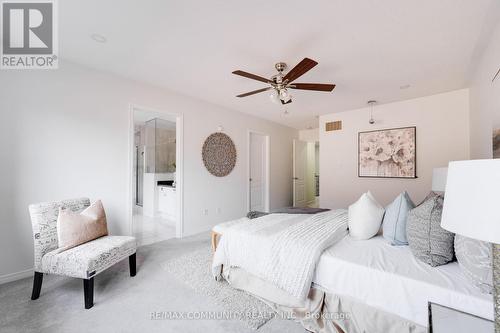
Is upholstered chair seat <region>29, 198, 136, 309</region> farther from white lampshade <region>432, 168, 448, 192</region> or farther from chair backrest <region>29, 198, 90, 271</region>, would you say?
white lampshade <region>432, 168, 448, 192</region>

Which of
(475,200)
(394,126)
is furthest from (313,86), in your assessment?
(394,126)

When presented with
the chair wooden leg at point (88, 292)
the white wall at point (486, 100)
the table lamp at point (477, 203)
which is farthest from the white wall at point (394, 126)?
the chair wooden leg at point (88, 292)

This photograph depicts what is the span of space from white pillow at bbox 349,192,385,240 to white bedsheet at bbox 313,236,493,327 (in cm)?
18

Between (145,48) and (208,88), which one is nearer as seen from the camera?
(145,48)

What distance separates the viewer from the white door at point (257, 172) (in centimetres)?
510

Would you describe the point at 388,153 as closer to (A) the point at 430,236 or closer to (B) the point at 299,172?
(B) the point at 299,172

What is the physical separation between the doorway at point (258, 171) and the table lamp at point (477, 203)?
168 inches

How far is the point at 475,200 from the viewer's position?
664 millimetres

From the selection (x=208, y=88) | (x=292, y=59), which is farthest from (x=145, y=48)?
(x=292, y=59)

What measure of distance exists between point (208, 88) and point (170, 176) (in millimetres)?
3050

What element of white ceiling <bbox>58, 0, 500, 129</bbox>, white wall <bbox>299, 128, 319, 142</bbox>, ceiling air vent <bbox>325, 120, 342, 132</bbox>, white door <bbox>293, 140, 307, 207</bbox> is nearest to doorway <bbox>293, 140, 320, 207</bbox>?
white door <bbox>293, 140, 307, 207</bbox>

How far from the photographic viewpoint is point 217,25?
1920 mm

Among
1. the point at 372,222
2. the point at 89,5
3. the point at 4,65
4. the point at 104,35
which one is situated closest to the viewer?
the point at 89,5

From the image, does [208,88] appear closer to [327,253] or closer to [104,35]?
[104,35]
